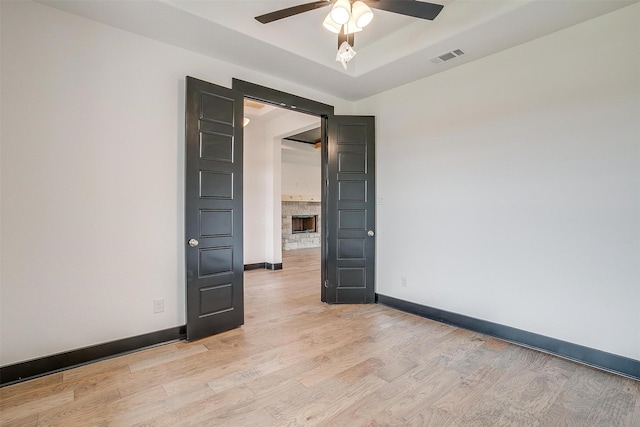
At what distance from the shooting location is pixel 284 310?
3.80 metres

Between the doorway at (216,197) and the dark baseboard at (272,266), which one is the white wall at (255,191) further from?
the doorway at (216,197)

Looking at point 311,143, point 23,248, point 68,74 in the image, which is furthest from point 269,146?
point 23,248

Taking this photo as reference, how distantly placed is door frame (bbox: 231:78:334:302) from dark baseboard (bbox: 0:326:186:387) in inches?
77.9

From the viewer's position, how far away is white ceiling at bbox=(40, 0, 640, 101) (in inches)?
93.7

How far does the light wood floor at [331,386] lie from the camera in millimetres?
1864

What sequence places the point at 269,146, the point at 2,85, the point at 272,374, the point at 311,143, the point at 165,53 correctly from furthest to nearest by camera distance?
1. the point at 311,143
2. the point at 269,146
3. the point at 165,53
4. the point at 272,374
5. the point at 2,85

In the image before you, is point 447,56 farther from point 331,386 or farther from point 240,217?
point 331,386

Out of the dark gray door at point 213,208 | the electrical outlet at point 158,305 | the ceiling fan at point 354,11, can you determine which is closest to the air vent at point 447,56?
the ceiling fan at point 354,11

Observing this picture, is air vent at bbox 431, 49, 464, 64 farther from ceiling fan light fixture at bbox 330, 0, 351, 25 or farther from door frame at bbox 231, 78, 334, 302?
ceiling fan light fixture at bbox 330, 0, 351, 25

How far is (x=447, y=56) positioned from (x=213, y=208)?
274cm

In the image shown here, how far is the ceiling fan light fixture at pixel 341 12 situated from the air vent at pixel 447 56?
5.16 ft

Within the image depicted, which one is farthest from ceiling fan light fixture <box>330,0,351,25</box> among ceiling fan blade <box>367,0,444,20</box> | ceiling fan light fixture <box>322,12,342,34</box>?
ceiling fan blade <box>367,0,444,20</box>

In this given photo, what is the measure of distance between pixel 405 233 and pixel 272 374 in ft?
7.54

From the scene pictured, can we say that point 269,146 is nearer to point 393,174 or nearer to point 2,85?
point 393,174
